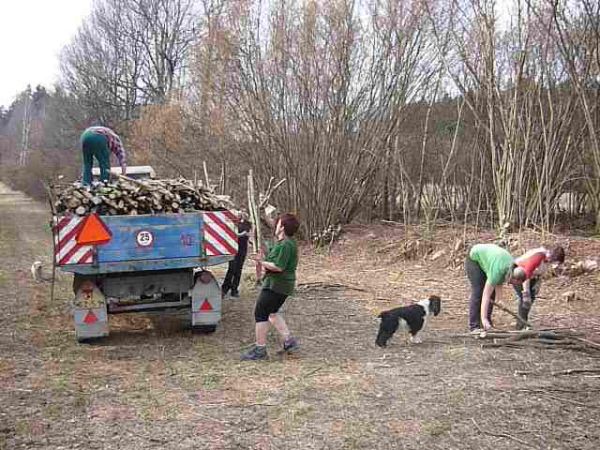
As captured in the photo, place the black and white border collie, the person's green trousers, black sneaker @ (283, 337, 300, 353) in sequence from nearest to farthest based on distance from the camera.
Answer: black sneaker @ (283, 337, 300, 353), the black and white border collie, the person's green trousers

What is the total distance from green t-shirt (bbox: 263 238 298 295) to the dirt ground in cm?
69

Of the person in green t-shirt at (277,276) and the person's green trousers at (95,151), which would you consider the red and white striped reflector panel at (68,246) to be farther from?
the person's green trousers at (95,151)

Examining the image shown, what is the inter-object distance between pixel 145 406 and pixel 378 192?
12067 millimetres

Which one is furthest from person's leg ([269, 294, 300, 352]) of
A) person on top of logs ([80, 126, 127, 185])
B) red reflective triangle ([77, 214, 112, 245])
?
person on top of logs ([80, 126, 127, 185])

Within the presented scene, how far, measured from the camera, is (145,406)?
489cm

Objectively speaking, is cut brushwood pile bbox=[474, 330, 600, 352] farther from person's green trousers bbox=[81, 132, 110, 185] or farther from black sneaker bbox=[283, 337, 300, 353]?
person's green trousers bbox=[81, 132, 110, 185]

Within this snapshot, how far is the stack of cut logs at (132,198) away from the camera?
6793mm

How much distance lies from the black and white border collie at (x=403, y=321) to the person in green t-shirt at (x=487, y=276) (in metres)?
0.54

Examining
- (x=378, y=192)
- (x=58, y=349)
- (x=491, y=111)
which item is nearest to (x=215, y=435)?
(x=58, y=349)

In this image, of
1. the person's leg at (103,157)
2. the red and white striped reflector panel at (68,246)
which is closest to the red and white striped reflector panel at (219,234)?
the red and white striped reflector panel at (68,246)

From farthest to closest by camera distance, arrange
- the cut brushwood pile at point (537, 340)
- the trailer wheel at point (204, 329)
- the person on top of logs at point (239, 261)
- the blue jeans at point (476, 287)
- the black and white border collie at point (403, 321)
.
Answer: the person on top of logs at point (239, 261) → the trailer wheel at point (204, 329) → the blue jeans at point (476, 287) → the black and white border collie at point (403, 321) → the cut brushwood pile at point (537, 340)

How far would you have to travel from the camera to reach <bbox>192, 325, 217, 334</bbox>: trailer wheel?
24.1 feet

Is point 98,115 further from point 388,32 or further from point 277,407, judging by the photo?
point 277,407

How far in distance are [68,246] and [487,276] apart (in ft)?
13.3
